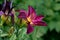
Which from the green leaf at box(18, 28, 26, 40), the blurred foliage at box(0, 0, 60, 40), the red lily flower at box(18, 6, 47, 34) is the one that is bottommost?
the blurred foliage at box(0, 0, 60, 40)

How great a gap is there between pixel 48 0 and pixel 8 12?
5.24 ft

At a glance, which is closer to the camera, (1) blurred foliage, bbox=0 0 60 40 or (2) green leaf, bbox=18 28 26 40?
(2) green leaf, bbox=18 28 26 40

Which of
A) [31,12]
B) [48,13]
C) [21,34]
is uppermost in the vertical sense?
[31,12]

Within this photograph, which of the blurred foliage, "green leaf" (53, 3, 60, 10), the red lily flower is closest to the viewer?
the red lily flower

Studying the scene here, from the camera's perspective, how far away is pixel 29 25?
4.82ft

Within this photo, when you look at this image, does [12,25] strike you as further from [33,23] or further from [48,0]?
[48,0]

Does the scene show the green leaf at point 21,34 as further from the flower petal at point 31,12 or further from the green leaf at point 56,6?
the green leaf at point 56,6

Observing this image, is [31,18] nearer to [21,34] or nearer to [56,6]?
[21,34]

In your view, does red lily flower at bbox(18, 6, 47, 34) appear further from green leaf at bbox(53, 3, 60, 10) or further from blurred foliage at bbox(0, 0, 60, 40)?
green leaf at bbox(53, 3, 60, 10)

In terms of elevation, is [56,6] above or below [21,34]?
below

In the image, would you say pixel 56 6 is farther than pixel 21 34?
Yes

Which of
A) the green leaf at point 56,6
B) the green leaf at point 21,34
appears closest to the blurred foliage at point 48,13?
the green leaf at point 56,6

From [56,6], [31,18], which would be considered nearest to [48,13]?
[56,6]

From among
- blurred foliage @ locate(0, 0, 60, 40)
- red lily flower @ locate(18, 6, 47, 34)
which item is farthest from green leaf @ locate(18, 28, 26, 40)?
blurred foliage @ locate(0, 0, 60, 40)
